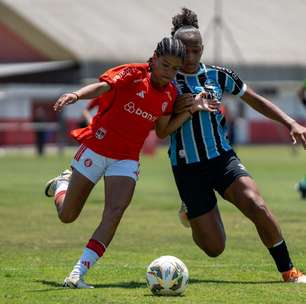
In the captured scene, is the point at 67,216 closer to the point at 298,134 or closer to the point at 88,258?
the point at 88,258

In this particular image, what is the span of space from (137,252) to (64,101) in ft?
13.0

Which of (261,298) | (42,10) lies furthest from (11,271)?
(42,10)

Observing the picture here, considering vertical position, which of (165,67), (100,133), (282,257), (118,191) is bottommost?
(282,257)

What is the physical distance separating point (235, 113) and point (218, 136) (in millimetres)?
45060

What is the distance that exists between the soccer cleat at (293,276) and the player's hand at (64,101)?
99.9 inches

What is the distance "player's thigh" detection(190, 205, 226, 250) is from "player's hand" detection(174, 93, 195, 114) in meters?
1.06

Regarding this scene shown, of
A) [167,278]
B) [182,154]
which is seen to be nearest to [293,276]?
[167,278]

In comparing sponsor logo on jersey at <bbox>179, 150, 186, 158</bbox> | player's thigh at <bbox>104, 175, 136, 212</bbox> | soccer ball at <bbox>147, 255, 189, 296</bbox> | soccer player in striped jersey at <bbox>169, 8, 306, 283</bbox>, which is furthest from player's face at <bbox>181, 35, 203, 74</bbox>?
soccer ball at <bbox>147, 255, 189, 296</bbox>

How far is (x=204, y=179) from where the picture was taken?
10.0 metres

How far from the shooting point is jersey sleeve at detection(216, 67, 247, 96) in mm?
9992

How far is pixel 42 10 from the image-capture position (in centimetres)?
5581

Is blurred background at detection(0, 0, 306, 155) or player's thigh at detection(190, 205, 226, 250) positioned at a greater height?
player's thigh at detection(190, 205, 226, 250)

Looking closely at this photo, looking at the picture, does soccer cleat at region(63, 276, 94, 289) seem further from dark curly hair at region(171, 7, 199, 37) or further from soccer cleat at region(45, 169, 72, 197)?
dark curly hair at region(171, 7, 199, 37)

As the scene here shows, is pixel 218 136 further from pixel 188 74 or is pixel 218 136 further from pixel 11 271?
pixel 11 271
